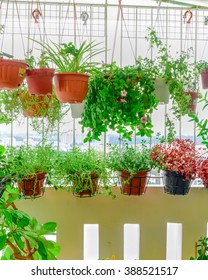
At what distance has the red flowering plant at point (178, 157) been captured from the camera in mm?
2623

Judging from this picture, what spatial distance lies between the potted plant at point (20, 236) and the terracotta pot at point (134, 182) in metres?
0.63

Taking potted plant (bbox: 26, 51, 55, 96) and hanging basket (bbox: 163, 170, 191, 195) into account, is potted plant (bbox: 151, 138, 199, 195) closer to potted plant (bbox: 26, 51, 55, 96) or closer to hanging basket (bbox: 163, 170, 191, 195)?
hanging basket (bbox: 163, 170, 191, 195)

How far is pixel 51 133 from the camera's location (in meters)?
2.86

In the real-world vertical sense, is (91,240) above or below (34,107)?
below

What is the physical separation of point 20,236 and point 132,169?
3.16ft

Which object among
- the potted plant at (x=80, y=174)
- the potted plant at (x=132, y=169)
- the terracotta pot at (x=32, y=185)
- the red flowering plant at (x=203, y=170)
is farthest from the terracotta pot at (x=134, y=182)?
the terracotta pot at (x=32, y=185)

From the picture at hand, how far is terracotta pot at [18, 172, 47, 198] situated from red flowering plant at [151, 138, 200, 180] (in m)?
0.90

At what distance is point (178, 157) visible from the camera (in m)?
2.66

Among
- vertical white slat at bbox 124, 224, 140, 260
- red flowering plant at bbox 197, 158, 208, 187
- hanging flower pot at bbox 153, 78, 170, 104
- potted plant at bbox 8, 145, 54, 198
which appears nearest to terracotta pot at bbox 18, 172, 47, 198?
potted plant at bbox 8, 145, 54, 198

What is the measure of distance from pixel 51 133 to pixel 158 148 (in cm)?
89

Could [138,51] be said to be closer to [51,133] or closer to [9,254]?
[51,133]

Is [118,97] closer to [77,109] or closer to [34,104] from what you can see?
[77,109]

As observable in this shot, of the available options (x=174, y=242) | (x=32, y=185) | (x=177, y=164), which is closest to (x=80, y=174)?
(x=32, y=185)
